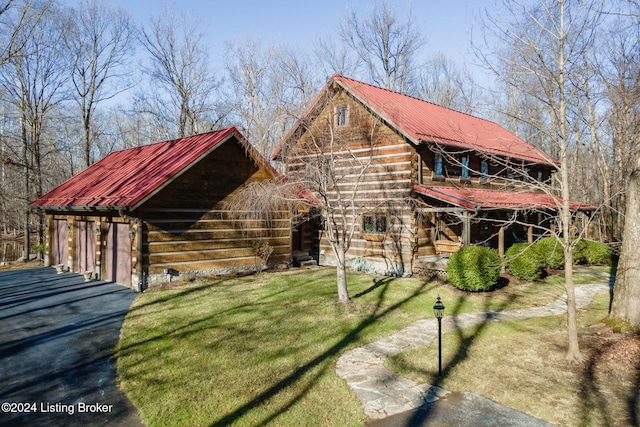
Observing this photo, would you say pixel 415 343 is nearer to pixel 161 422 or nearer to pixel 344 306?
pixel 344 306

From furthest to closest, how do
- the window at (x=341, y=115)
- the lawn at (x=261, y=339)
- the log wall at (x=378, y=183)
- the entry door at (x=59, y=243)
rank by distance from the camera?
the window at (x=341, y=115) → the entry door at (x=59, y=243) → the log wall at (x=378, y=183) → the lawn at (x=261, y=339)

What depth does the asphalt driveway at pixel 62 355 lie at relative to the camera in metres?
5.89

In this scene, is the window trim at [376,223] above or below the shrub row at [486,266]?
above

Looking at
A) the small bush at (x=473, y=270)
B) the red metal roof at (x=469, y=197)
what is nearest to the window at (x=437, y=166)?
the red metal roof at (x=469, y=197)

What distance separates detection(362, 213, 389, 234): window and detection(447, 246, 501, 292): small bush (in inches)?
160

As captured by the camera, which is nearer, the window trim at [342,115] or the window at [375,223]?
the window at [375,223]

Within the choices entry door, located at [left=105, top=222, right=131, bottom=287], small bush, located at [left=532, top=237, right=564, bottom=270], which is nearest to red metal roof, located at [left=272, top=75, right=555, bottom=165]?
small bush, located at [left=532, top=237, right=564, bottom=270]

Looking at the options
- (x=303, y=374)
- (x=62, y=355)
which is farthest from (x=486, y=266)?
(x=62, y=355)

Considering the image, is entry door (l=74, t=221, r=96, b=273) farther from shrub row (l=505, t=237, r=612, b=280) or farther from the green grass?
shrub row (l=505, t=237, r=612, b=280)

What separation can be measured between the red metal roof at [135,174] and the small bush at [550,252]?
34.5ft

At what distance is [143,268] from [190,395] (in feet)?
26.8

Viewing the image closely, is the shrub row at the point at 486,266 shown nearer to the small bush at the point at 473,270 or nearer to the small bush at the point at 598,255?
the small bush at the point at 473,270

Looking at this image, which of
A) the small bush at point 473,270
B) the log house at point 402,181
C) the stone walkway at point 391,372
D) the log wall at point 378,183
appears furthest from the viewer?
the log wall at point 378,183

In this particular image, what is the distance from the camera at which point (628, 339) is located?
331 inches
